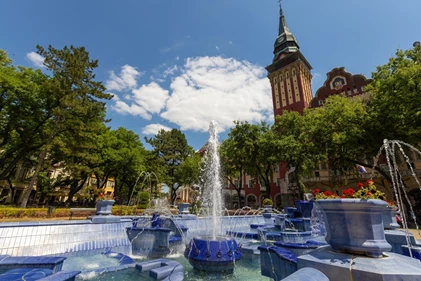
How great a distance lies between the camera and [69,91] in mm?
18078

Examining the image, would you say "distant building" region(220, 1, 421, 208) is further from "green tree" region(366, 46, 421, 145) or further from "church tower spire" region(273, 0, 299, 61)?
"green tree" region(366, 46, 421, 145)

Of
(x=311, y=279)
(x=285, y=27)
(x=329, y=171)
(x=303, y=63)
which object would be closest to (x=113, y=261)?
(x=311, y=279)

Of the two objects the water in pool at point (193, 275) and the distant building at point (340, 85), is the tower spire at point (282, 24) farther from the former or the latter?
the water in pool at point (193, 275)

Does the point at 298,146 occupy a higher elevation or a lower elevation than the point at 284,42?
lower

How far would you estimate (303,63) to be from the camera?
37250mm

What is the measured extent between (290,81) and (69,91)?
33588 mm

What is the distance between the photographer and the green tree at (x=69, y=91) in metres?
17.2

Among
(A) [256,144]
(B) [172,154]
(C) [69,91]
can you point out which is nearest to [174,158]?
(B) [172,154]

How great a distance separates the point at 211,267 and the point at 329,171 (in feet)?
94.3

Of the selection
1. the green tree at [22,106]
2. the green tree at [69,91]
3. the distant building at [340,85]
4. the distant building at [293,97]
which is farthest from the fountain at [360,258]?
the distant building at [340,85]

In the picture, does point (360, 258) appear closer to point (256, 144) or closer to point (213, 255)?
point (213, 255)

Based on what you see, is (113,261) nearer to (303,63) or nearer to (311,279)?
Answer: (311,279)

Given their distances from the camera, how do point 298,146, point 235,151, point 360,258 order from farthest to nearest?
point 235,151
point 298,146
point 360,258

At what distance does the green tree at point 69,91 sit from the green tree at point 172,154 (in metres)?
17.5
